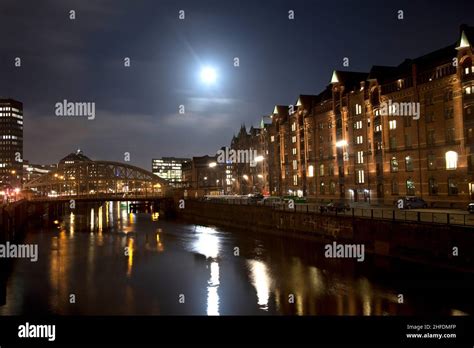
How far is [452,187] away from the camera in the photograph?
4581 cm

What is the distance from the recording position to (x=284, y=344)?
17500mm

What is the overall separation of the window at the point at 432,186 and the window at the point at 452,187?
1.90 metres

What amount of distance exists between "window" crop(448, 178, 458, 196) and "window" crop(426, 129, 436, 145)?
5.08m

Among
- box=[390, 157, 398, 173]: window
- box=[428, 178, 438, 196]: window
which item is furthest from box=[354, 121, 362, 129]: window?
box=[428, 178, 438, 196]: window

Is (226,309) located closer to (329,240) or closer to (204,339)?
(204,339)

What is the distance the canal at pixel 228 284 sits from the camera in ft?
83.9

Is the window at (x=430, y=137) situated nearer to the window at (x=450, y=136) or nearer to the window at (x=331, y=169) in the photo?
the window at (x=450, y=136)

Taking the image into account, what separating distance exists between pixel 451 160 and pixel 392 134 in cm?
1029

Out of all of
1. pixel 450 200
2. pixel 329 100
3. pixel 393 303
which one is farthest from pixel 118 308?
pixel 329 100

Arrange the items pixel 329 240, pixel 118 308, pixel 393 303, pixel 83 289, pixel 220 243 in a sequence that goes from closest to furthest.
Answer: pixel 393 303 → pixel 118 308 → pixel 83 289 → pixel 329 240 → pixel 220 243

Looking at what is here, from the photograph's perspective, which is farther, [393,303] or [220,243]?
[220,243]

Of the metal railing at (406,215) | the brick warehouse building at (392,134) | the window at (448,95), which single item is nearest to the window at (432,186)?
the brick warehouse building at (392,134)

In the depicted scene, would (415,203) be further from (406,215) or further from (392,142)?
(392,142)

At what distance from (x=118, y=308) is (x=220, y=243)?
27.4 meters
